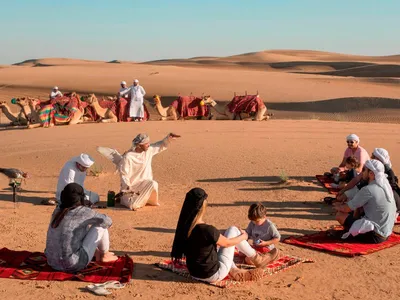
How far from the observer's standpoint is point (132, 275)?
23.2ft

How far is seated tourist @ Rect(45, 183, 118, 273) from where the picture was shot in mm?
6742

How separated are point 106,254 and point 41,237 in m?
1.74

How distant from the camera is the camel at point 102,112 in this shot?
2161cm

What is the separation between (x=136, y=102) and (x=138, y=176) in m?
A: 11.9

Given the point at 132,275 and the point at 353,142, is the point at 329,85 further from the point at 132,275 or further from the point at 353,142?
the point at 132,275

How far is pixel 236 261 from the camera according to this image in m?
7.54

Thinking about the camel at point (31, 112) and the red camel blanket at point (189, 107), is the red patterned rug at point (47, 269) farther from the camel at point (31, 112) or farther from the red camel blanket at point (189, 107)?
Result: the red camel blanket at point (189, 107)

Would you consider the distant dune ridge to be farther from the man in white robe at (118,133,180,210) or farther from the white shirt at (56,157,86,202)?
the white shirt at (56,157,86,202)

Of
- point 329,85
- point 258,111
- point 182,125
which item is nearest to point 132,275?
point 182,125

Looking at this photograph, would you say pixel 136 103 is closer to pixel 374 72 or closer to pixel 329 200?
pixel 329 200

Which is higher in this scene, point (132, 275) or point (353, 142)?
point (353, 142)

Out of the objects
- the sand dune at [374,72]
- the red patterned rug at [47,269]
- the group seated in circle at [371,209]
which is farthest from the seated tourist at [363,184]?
the sand dune at [374,72]

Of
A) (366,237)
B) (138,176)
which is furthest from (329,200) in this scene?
(138,176)

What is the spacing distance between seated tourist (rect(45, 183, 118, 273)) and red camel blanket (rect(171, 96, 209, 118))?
15751mm
